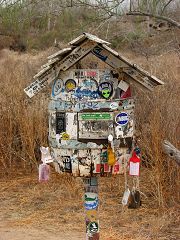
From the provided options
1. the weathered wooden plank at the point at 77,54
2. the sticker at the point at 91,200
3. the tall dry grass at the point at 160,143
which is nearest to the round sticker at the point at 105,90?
the weathered wooden plank at the point at 77,54

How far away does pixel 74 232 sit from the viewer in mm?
4898

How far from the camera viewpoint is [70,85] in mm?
3250

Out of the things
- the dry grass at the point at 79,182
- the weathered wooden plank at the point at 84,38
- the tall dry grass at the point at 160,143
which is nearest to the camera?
→ the weathered wooden plank at the point at 84,38

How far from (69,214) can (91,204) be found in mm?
2019

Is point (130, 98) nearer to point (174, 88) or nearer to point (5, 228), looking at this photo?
point (5, 228)

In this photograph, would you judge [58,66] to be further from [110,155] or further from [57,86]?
[110,155]

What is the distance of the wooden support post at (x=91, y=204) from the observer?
340 centimetres

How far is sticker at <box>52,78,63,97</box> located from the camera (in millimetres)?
3293

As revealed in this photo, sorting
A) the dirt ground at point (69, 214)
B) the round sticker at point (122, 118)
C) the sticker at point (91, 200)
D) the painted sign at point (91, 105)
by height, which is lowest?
the dirt ground at point (69, 214)

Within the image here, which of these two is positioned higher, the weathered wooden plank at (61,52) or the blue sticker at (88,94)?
the weathered wooden plank at (61,52)

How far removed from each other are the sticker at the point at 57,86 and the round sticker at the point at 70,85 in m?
0.05

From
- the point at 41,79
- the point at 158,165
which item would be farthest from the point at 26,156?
the point at 41,79

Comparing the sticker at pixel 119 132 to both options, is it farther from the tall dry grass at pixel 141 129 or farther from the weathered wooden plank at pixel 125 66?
the tall dry grass at pixel 141 129

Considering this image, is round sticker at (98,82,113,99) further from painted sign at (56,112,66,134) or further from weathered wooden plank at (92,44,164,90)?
painted sign at (56,112,66,134)
